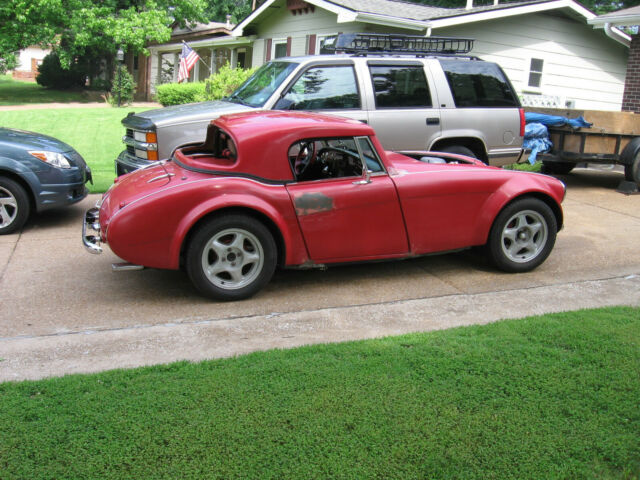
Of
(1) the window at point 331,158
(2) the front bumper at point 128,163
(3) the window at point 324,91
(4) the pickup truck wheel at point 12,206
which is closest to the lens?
(1) the window at point 331,158

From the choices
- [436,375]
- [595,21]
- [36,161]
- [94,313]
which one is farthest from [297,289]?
[595,21]

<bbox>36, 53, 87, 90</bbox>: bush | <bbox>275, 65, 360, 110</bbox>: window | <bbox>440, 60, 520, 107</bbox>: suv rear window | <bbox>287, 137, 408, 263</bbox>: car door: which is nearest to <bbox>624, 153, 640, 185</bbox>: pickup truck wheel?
<bbox>440, 60, 520, 107</bbox>: suv rear window

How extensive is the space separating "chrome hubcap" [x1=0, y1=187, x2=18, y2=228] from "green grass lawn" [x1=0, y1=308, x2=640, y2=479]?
13.5 feet

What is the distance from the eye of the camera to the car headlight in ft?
23.9

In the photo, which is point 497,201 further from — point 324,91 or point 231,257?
point 324,91

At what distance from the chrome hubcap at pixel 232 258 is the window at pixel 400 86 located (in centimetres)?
359

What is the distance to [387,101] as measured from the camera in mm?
8031

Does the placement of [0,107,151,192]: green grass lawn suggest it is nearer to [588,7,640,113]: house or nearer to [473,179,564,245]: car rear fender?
[473,179,564,245]: car rear fender

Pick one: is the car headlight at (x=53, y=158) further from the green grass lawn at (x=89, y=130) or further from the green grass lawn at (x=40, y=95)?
the green grass lawn at (x=40, y=95)

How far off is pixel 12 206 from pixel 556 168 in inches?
365

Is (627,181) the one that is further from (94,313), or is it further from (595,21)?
(94,313)

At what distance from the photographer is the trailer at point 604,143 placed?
32.6ft

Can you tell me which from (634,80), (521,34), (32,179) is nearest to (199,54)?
(521,34)

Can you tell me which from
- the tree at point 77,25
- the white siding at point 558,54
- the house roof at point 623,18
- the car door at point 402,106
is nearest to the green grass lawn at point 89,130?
the car door at point 402,106
